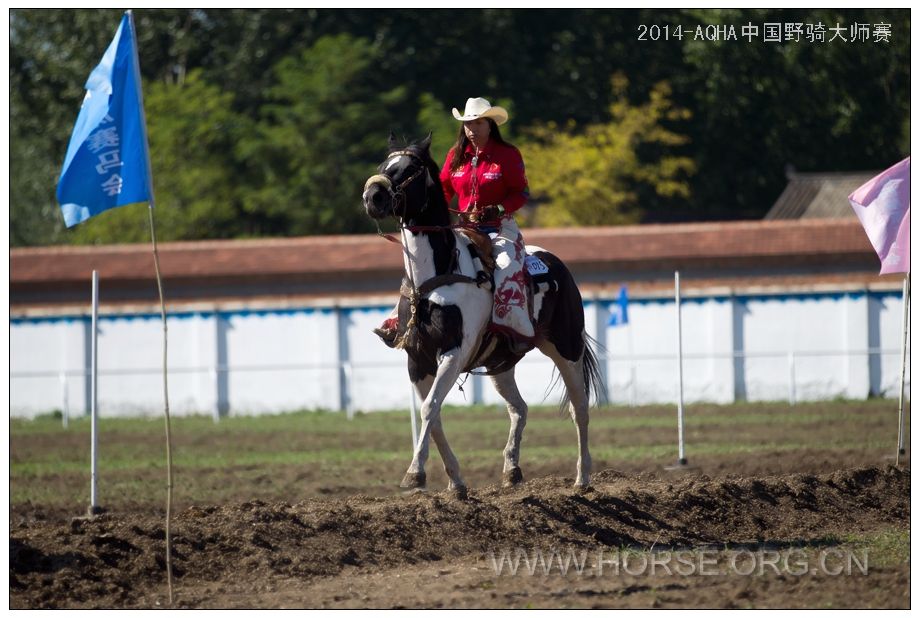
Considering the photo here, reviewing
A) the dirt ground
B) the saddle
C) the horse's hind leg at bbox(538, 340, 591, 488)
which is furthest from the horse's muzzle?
the horse's hind leg at bbox(538, 340, 591, 488)

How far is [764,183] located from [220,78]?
21.3 m

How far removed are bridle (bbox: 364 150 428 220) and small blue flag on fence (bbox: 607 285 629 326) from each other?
51.4ft

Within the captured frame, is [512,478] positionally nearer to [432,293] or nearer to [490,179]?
[432,293]

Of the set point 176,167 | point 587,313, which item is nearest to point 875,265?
point 587,313

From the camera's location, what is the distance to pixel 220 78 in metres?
46.8

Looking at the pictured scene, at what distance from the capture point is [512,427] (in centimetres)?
1116

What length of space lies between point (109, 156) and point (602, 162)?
35.3m

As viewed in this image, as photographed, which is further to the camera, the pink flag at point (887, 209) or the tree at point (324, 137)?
the tree at point (324, 137)

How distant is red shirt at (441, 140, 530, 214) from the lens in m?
10.6

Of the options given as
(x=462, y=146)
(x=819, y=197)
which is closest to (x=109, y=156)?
(x=462, y=146)

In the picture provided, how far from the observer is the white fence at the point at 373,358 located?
1021 inches

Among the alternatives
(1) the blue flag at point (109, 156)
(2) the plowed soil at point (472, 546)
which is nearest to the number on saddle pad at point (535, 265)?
(2) the plowed soil at point (472, 546)

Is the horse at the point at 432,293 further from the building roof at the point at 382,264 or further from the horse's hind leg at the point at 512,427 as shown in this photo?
the building roof at the point at 382,264

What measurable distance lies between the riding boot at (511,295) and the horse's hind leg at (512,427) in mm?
642
